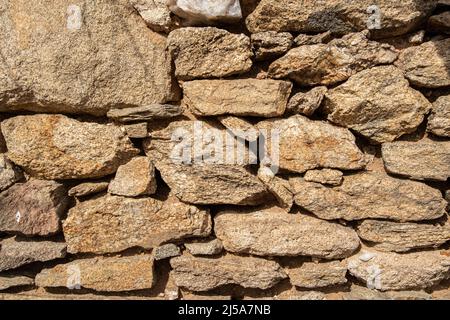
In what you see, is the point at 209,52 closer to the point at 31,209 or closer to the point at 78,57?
the point at 78,57

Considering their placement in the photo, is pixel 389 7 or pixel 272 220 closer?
pixel 389 7

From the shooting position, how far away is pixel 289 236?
179 cm

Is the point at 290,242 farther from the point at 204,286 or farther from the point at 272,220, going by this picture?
the point at 204,286

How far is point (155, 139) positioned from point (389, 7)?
133cm

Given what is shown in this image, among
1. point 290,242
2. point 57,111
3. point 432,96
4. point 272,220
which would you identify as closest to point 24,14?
point 57,111

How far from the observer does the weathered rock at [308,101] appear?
1.67m

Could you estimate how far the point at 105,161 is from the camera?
5.80 ft

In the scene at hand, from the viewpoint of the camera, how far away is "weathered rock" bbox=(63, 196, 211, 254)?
1825 millimetres

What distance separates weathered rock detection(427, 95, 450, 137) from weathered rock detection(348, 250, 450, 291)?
66 centimetres

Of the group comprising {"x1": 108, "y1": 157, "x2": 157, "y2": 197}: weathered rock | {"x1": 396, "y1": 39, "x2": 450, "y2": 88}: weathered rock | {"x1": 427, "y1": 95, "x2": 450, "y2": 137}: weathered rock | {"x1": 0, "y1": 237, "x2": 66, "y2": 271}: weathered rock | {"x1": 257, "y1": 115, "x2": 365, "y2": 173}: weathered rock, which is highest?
{"x1": 396, "y1": 39, "x2": 450, "y2": 88}: weathered rock

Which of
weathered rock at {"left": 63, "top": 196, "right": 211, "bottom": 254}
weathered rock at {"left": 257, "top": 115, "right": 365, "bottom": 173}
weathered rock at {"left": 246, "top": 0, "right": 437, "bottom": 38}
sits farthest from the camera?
weathered rock at {"left": 63, "top": 196, "right": 211, "bottom": 254}

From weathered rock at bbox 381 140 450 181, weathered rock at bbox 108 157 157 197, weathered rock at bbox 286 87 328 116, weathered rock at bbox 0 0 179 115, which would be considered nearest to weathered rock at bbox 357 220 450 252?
weathered rock at bbox 381 140 450 181

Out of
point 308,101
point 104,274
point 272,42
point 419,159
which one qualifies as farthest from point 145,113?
point 419,159

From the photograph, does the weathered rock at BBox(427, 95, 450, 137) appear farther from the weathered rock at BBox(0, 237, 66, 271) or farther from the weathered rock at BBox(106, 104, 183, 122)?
the weathered rock at BBox(0, 237, 66, 271)
